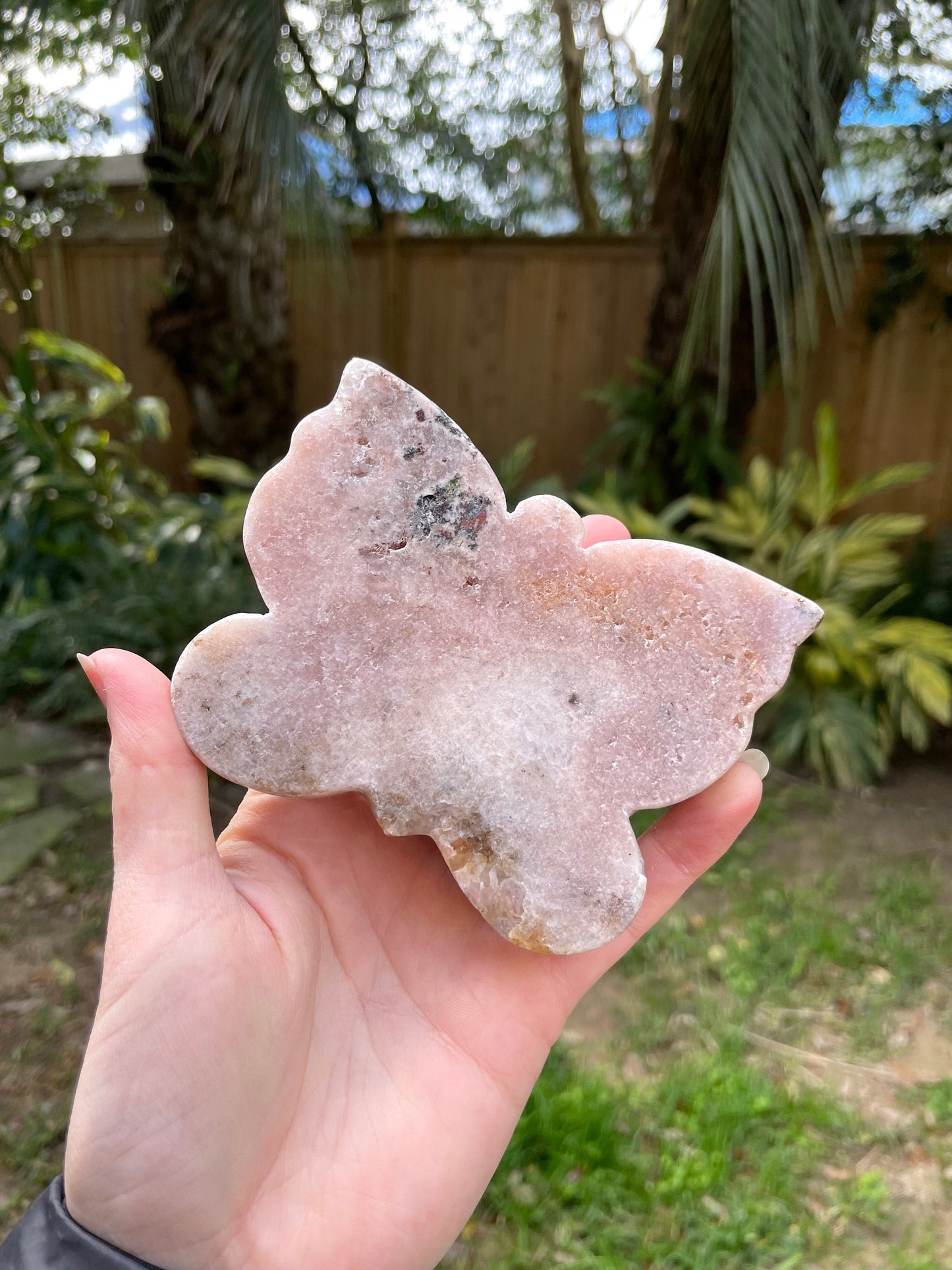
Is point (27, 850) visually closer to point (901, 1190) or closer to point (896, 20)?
point (901, 1190)

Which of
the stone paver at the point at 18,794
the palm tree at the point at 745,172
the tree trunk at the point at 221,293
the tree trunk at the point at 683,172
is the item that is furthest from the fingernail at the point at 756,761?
the tree trunk at the point at 221,293

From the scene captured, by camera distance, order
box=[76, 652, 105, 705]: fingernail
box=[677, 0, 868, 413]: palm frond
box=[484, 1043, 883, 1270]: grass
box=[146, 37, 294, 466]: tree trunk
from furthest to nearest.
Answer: box=[146, 37, 294, 466]: tree trunk
box=[677, 0, 868, 413]: palm frond
box=[484, 1043, 883, 1270]: grass
box=[76, 652, 105, 705]: fingernail

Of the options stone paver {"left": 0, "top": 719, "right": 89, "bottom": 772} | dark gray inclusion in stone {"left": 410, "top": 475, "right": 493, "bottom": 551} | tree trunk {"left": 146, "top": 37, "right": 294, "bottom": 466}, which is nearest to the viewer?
dark gray inclusion in stone {"left": 410, "top": 475, "right": 493, "bottom": 551}

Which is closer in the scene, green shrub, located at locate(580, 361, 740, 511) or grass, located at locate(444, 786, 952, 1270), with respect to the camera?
grass, located at locate(444, 786, 952, 1270)

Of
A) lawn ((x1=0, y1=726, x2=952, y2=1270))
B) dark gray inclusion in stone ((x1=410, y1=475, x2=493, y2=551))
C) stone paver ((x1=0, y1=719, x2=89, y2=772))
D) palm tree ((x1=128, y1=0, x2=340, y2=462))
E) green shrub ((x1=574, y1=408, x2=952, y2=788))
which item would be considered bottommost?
lawn ((x1=0, y1=726, x2=952, y2=1270))

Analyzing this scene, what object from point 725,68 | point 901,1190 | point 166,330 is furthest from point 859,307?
point 901,1190

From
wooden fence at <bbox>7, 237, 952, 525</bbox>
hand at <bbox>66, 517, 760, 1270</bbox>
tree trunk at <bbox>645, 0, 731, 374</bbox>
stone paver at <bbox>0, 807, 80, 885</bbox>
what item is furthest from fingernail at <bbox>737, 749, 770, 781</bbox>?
wooden fence at <bbox>7, 237, 952, 525</bbox>

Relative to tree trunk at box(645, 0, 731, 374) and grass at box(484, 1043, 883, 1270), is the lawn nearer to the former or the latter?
grass at box(484, 1043, 883, 1270)
